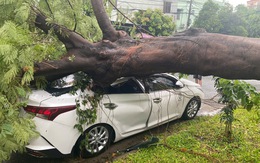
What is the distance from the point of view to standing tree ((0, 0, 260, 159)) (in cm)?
249

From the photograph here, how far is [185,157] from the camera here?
13.0 ft

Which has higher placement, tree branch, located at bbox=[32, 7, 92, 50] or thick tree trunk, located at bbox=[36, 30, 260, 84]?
Result: tree branch, located at bbox=[32, 7, 92, 50]

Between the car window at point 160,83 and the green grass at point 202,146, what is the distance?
1.01 meters

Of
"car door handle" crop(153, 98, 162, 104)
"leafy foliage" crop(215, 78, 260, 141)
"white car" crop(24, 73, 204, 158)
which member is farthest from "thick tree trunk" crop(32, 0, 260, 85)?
"car door handle" crop(153, 98, 162, 104)

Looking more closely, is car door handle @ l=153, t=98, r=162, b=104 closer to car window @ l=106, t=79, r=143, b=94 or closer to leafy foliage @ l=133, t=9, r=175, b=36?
car window @ l=106, t=79, r=143, b=94

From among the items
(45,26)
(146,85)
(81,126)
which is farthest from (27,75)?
(146,85)

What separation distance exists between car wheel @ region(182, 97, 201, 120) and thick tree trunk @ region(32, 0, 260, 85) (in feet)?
9.42

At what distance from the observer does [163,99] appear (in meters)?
4.79

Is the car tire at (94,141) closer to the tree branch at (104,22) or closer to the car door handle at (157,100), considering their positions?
the car door handle at (157,100)

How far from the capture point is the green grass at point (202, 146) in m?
3.90

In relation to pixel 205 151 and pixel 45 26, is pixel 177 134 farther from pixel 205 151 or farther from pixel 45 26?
pixel 45 26

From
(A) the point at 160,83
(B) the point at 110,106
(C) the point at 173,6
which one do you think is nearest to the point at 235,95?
(A) the point at 160,83

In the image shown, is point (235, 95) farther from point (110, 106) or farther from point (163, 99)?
point (110, 106)

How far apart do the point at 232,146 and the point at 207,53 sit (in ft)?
8.32
